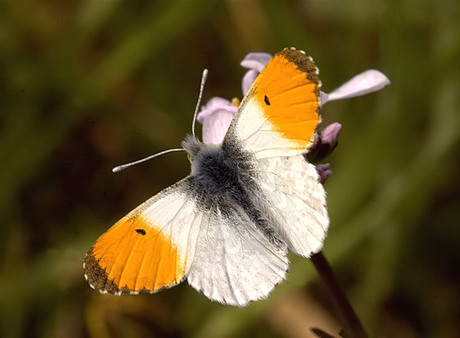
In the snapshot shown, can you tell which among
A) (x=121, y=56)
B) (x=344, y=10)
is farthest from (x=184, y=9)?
(x=344, y=10)

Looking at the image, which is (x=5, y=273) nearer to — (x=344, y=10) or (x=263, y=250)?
(x=263, y=250)

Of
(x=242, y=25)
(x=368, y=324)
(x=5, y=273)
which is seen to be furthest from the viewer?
(x=242, y=25)

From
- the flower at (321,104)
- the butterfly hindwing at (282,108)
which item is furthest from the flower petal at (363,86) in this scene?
Result: the butterfly hindwing at (282,108)

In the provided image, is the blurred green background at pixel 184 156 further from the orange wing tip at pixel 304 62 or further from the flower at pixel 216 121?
the orange wing tip at pixel 304 62

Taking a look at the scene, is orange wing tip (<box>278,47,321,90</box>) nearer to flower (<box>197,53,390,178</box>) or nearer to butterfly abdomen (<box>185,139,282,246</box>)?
flower (<box>197,53,390,178</box>)

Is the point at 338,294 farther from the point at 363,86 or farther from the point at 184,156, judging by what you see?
the point at 184,156

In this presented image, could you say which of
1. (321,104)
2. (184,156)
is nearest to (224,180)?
(321,104)
